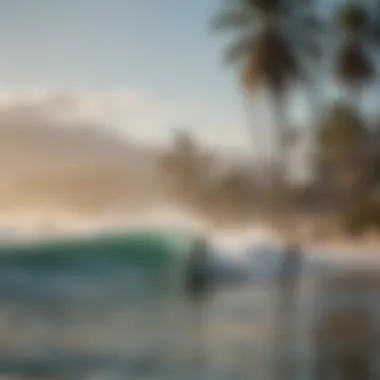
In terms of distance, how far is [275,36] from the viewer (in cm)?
121

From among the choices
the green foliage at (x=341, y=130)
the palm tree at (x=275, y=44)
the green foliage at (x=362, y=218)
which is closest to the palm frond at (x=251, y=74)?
the palm tree at (x=275, y=44)

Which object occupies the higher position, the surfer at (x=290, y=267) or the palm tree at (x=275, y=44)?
the palm tree at (x=275, y=44)

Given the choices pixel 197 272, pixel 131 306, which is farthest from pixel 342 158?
pixel 131 306

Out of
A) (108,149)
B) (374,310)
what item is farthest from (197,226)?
(374,310)

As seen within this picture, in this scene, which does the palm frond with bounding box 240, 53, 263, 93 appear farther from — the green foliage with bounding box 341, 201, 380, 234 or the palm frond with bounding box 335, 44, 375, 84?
the green foliage with bounding box 341, 201, 380, 234

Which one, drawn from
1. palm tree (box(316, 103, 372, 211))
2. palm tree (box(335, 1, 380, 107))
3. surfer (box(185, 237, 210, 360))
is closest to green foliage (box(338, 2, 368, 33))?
palm tree (box(335, 1, 380, 107))

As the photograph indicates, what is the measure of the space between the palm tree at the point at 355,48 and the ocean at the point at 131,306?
0.98ft

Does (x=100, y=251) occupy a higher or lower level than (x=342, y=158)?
lower

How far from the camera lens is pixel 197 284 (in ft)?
3.95

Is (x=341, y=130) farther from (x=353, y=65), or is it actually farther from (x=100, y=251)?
(x=100, y=251)

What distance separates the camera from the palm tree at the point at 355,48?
48.0 inches

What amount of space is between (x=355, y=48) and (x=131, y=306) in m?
0.55

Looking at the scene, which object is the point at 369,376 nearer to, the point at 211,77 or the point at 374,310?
the point at 374,310

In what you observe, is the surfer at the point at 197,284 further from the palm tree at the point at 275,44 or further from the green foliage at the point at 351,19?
the green foliage at the point at 351,19
